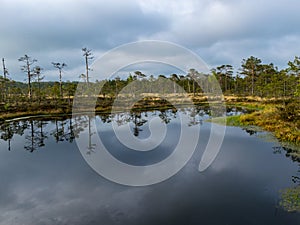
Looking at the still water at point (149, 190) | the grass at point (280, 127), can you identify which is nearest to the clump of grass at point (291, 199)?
the still water at point (149, 190)

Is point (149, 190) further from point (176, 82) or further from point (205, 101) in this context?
point (176, 82)

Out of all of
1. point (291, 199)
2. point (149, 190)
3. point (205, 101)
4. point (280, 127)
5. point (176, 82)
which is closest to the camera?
point (291, 199)

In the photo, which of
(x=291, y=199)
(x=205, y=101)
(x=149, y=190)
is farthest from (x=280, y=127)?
(x=205, y=101)

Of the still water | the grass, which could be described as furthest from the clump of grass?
the grass

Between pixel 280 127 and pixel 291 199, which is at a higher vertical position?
pixel 280 127

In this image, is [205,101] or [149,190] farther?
[205,101]

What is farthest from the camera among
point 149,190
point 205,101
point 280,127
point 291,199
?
point 205,101

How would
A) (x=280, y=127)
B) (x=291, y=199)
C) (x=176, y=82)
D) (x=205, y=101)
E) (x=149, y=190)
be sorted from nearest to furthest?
(x=291, y=199) < (x=149, y=190) < (x=280, y=127) < (x=205, y=101) < (x=176, y=82)

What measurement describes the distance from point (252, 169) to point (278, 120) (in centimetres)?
1229

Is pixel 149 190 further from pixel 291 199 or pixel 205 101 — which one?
pixel 205 101

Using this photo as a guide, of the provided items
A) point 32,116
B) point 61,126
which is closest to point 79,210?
point 61,126

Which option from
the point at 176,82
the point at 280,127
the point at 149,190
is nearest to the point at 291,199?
the point at 149,190

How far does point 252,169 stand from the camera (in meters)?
10.4

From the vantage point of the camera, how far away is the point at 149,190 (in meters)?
8.63
